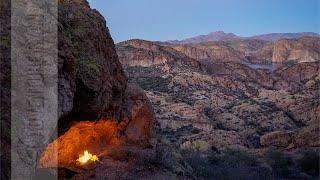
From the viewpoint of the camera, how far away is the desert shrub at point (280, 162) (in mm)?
19117

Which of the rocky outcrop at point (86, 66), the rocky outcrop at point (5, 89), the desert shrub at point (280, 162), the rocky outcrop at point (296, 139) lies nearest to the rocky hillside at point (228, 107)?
the rocky outcrop at point (296, 139)

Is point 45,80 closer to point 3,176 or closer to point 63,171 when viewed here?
point 3,176

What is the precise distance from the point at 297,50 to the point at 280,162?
7167 cm

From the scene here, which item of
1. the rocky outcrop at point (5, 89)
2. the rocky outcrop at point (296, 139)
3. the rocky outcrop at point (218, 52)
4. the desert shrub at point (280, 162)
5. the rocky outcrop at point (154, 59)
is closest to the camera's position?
the rocky outcrop at point (5, 89)

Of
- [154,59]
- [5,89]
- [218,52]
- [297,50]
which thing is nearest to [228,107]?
[154,59]

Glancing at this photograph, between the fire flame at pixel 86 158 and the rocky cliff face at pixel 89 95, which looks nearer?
the rocky cliff face at pixel 89 95

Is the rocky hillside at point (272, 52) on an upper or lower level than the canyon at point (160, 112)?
upper

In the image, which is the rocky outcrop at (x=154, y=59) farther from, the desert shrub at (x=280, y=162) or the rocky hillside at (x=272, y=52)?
the rocky hillside at (x=272, y=52)

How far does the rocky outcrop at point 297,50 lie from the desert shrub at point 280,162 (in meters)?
64.0

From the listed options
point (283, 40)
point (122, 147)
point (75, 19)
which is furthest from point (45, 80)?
point (283, 40)

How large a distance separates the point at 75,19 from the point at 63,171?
10.2ft

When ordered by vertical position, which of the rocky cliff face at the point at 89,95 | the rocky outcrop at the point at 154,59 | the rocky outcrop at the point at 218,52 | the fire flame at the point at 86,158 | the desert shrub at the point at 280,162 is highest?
the rocky outcrop at the point at 218,52

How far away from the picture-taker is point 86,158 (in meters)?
10.9

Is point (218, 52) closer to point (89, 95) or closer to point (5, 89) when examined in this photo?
point (89, 95)
